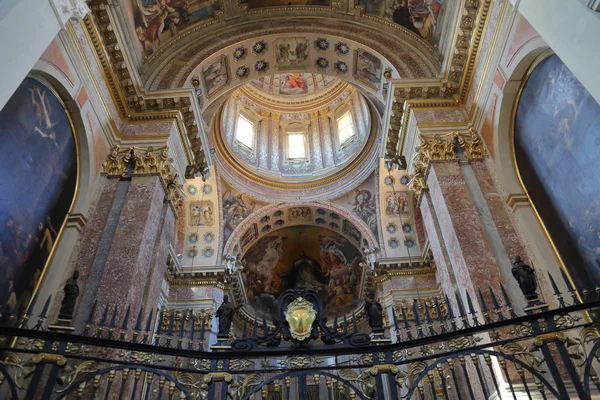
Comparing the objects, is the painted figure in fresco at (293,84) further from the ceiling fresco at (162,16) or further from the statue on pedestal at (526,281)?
the statue on pedestal at (526,281)

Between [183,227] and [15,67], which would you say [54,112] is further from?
[183,227]

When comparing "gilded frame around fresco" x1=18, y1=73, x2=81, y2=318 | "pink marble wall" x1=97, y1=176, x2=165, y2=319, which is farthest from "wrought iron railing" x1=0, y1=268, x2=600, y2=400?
"gilded frame around fresco" x1=18, y1=73, x2=81, y2=318

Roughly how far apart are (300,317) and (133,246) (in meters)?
4.32

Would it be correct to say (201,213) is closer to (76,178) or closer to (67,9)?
(76,178)

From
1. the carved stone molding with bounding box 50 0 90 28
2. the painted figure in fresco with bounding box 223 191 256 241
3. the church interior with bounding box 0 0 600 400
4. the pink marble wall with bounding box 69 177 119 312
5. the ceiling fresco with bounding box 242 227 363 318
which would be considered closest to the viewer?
the church interior with bounding box 0 0 600 400

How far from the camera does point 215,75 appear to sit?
1278cm

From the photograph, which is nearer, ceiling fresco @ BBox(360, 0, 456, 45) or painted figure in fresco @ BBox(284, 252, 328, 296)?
ceiling fresco @ BBox(360, 0, 456, 45)

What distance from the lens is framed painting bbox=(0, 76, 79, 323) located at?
21.2 ft

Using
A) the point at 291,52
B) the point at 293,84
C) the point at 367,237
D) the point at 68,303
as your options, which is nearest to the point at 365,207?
the point at 367,237

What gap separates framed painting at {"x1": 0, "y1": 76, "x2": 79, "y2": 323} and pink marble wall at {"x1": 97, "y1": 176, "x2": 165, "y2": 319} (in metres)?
1.08

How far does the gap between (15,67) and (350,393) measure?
543cm

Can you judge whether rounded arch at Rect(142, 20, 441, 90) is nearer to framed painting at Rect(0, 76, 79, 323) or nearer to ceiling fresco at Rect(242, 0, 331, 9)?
ceiling fresco at Rect(242, 0, 331, 9)

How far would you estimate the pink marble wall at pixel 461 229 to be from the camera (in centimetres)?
744

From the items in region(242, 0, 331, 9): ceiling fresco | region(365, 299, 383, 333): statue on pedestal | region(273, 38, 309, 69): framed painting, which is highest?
region(242, 0, 331, 9): ceiling fresco
